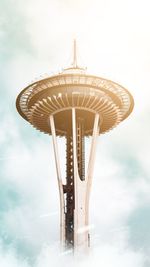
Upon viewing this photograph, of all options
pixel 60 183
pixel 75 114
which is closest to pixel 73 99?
pixel 75 114

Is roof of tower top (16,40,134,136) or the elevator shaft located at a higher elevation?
roof of tower top (16,40,134,136)

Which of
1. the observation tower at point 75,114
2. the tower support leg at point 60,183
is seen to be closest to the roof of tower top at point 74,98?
the observation tower at point 75,114

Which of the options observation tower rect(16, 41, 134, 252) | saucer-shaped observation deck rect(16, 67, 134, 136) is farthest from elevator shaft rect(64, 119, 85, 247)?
saucer-shaped observation deck rect(16, 67, 134, 136)

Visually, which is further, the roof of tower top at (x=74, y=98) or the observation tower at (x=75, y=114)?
the roof of tower top at (x=74, y=98)

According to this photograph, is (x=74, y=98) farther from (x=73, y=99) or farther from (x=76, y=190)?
(x=76, y=190)

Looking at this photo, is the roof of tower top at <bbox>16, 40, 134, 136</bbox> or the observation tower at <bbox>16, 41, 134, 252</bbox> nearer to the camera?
the observation tower at <bbox>16, 41, 134, 252</bbox>

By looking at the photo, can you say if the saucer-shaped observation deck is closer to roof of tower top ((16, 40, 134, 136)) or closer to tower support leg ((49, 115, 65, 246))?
roof of tower top ((16, 40, 134, 136))

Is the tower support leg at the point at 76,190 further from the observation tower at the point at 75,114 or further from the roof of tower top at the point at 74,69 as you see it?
the roof of tower top at the point at 74,69
